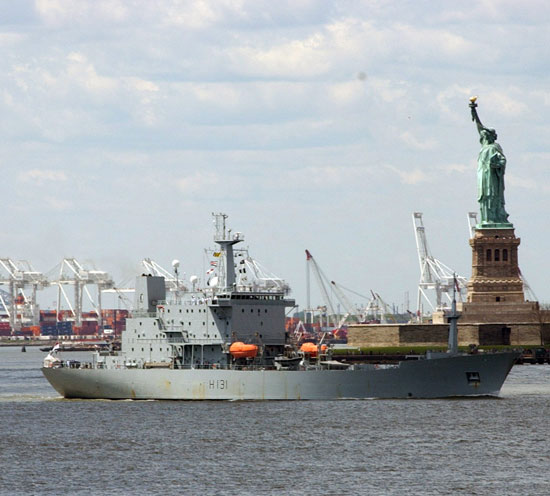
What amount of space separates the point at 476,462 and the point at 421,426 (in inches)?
406

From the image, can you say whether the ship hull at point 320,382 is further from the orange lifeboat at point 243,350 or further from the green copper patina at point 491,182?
the green copper patina at point 491,182

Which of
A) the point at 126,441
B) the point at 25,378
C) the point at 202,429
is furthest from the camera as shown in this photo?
the point at 25,378

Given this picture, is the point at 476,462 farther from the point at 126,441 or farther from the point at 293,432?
the point at 126,441

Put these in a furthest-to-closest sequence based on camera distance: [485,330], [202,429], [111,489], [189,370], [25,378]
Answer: [485,330] → [25,378] → [189,370] → [202,429] → [111,489]

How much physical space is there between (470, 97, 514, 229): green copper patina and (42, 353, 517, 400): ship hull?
6511 cm

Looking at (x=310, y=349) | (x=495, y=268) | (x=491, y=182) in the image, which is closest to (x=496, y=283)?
(x=495, y=268)

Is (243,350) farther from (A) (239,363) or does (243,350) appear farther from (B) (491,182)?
(B) (491,182)

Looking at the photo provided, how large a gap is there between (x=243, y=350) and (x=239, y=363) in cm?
156

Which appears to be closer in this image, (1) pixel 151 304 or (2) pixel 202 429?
(2) pixel 202 429

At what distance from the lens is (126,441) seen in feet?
179

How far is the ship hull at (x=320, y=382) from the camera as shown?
68.7 metres

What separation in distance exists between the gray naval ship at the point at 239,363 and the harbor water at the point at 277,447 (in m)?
1.05

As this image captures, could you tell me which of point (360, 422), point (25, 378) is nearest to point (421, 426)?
point (360, 422)

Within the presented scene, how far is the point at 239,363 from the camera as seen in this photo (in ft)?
229
